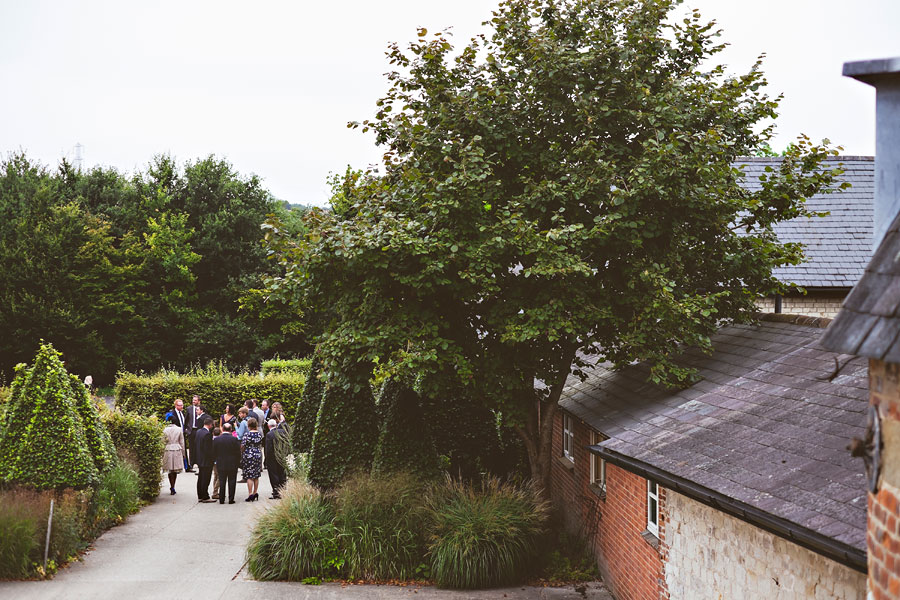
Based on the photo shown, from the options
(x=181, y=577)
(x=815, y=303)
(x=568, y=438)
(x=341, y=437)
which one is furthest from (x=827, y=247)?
(x=181, y=577)

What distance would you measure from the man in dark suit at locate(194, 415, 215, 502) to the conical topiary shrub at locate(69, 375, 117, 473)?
2456mm

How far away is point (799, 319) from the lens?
10758 millimetres

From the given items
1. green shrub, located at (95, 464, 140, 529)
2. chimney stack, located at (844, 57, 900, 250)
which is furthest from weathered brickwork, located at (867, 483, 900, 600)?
green shrub, located at (95, 464, 140, 529)

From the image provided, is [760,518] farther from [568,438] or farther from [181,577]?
[568,438]

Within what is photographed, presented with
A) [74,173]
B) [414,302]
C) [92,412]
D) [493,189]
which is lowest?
[92,412]

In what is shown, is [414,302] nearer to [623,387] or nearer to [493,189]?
[493,189]

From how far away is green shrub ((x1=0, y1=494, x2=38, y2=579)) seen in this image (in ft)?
36.5

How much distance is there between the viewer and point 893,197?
158 inches

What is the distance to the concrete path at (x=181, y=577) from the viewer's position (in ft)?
36.1

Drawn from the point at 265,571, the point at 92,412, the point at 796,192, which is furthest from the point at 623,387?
the point at 92,412

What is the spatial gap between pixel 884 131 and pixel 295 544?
10.4 m

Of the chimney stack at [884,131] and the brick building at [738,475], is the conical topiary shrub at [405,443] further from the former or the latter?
the chimney stack at [884,131]

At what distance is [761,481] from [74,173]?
46.2 metres

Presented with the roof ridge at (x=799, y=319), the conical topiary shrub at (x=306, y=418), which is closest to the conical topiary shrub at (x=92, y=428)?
the conical topiary shrub at (x=306, y=418)
